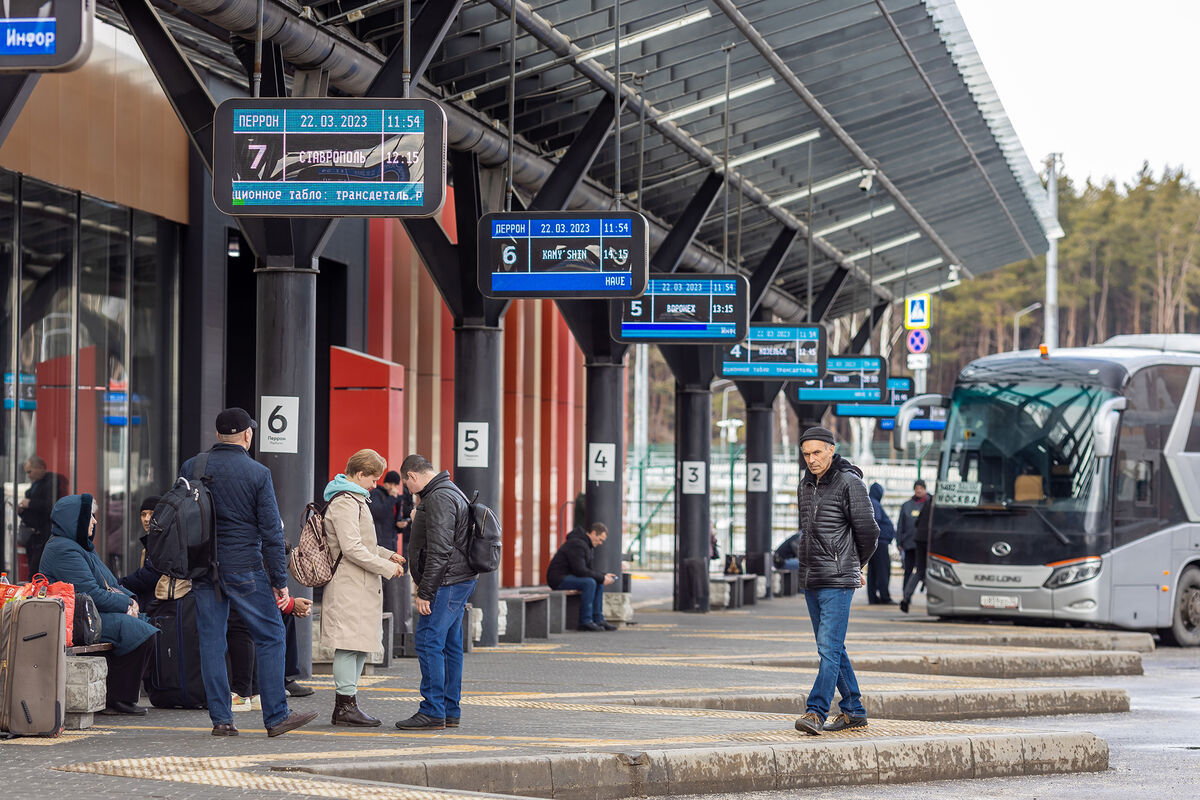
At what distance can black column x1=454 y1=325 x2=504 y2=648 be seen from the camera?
1595 cm

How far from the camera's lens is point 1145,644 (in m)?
19.4

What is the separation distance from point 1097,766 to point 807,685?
2839mm

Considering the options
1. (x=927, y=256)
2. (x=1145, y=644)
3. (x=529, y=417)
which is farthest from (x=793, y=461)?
(x=1145, y=644)

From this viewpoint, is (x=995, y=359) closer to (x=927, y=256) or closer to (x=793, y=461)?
(x=927, y=256)

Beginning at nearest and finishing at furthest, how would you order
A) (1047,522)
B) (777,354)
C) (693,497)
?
(1047,522)
(777,354)
(693,497)

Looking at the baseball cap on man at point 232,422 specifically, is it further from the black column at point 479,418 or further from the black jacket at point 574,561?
the black jacket at point 574,561

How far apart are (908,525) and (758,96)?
10.9 metres

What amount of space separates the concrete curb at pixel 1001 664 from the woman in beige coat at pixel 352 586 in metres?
5.92

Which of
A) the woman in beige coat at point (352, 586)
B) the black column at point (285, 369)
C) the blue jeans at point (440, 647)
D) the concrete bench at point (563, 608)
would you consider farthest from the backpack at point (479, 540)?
the concrete bench at point (563, 608)

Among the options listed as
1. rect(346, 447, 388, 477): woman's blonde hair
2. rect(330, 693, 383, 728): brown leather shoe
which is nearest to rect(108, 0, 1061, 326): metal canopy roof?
rect(346, 447, 388, 477): woman's blonde hair

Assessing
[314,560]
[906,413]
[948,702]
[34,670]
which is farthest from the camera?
A: [906,413]

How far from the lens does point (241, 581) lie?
904 centimetres

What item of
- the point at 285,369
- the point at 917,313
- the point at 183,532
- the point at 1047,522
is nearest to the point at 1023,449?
the point at 1047,522

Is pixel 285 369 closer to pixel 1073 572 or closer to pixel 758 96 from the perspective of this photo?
pixel 758 96
